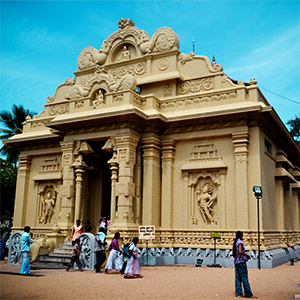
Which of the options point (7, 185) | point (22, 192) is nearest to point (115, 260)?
point (22, 192)

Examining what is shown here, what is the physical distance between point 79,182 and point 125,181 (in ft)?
7.88

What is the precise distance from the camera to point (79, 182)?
1666 cm

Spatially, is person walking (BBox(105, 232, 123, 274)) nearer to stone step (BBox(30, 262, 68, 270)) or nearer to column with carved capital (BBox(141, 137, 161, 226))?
stone step (BBox(30, 262, 68, 270))

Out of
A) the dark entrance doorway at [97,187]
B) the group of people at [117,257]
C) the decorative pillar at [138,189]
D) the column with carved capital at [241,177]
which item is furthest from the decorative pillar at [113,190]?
the column with carved capital at [241,177]

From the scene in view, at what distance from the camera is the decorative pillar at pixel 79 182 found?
1647cm

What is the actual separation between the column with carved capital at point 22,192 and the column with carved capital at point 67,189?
4060 millimetres

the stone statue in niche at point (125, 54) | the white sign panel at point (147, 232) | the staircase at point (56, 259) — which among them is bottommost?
the staircase at point (56, 259)

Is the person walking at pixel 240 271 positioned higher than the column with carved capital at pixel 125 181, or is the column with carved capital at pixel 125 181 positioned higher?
the column with carved capital at pixel 125 181

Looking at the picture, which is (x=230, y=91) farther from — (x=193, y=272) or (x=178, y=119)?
(x=193, y=272)

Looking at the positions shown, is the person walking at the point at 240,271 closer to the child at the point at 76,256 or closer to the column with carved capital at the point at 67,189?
the child at the point at 76,256

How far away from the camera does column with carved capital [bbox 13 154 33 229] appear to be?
19828 mm

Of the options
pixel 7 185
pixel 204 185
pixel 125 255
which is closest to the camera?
pixel 125 255

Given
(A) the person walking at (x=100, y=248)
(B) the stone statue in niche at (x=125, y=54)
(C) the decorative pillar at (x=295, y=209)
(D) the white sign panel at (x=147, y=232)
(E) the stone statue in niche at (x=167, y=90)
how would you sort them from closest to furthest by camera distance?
(A) the person walking at (x=100, y=248) < (D) the white sign panel at (x=147, y=232) < (E) the stone statue in niche at (x=167, y=90) < (B) the stone statue in niche at (x=125, y=54) < (C) the decorative pillar at (x=295, y=209)

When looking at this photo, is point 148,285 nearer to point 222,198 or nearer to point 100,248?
point 100,248
